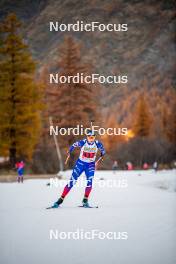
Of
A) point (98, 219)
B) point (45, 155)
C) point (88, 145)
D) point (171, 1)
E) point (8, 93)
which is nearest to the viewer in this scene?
point (171, 1)

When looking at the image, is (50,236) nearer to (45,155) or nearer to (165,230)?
(165,230)

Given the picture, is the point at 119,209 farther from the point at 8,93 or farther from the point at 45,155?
the point at 45,155

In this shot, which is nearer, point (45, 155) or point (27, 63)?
point (27, 63)

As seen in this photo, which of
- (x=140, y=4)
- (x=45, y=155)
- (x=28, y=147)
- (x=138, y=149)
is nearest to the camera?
(x=140, y=4)

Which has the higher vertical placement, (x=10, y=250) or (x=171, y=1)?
(x=171, y=1)

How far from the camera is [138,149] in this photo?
47.8 metres

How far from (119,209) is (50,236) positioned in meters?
2.90

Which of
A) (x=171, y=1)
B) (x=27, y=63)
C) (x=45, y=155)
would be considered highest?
(x=27, y=63)

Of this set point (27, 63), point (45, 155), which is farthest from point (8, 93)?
point (45, 155)

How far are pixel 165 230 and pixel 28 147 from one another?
857 inches

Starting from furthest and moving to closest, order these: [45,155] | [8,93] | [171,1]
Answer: [45,155]
[8,93]
[171,1]

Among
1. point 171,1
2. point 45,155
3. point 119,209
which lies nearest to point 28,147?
point 45,155

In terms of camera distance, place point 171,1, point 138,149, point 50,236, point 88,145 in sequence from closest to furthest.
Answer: point 50,236
point 171,1
point 88,145
point 138,149

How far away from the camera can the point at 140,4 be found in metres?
7.46
